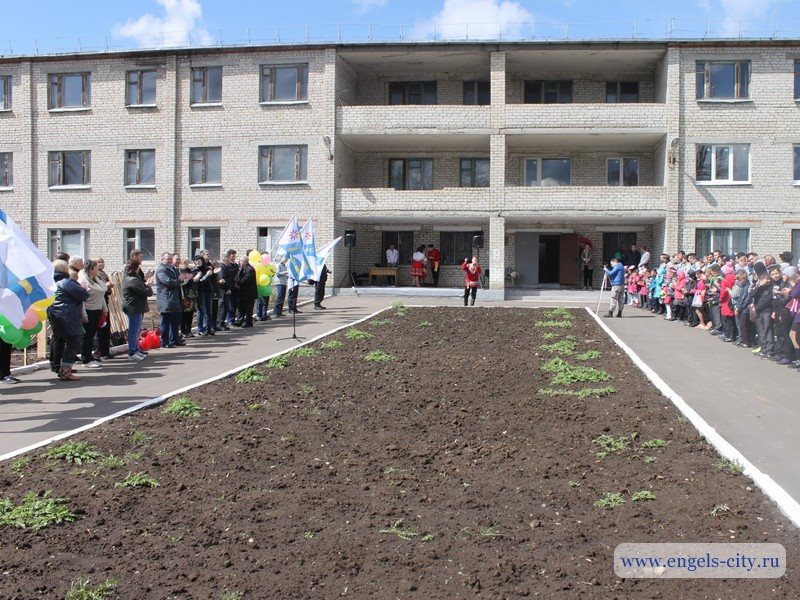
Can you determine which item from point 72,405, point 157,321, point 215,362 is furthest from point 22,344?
point 157,321

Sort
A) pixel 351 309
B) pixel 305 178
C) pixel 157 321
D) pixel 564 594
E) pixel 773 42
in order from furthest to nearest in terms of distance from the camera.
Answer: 1. pixel 305 178
2. pixel 773 42
3. pixel 351 309
4. pixel 157 321
5. pixel 564 594

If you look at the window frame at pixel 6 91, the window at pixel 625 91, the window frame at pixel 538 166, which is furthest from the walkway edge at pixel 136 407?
the window frame at pixel 6 91

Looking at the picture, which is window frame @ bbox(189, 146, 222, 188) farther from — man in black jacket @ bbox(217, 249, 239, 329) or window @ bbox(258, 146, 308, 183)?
man in black jacket @ bbox(217, 249, 239, 329)

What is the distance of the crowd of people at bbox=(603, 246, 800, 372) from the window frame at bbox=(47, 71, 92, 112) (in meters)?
25.2

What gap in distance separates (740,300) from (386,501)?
1277cm

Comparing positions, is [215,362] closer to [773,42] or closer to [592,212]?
[592,212]

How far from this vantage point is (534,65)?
34719 millimetres

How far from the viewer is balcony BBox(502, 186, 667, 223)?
32156 millimetres

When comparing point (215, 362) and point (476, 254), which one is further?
point (476, 254)

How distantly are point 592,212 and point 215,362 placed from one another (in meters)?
22.1

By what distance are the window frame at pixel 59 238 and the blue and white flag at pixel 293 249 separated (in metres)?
21.3

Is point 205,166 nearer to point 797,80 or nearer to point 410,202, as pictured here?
point 410,202

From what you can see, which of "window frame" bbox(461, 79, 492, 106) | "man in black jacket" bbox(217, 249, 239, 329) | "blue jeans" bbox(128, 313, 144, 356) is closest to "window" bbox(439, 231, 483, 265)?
"window frame" bbox(461, 79, 492, 106)

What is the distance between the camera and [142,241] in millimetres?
35312
